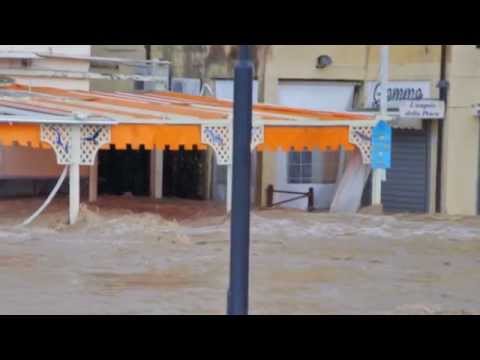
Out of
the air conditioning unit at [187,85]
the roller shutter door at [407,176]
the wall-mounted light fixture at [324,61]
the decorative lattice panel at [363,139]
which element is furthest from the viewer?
the air conditioning unit at [187,85]

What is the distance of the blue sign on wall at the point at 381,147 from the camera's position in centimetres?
1930

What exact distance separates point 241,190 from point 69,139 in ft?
38.4

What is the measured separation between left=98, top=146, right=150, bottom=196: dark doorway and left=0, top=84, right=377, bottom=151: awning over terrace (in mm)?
3740

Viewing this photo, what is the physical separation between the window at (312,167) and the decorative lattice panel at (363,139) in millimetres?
4816

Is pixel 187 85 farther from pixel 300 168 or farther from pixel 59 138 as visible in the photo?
pixel 59 138

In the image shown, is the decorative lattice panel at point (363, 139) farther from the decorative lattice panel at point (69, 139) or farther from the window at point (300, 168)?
the window at point (300, 168)

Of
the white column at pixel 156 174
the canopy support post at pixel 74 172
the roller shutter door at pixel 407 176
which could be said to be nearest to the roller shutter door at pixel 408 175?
the roller shutter door at pixel 407 176

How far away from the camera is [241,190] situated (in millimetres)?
6234

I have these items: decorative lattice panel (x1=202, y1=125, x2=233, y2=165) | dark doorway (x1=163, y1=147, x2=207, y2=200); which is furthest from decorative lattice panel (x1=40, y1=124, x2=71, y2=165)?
dark doorway (x1=163, y1=147, x2=207, y2=200)

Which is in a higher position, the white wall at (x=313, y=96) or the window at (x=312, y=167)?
the white wall at (x=313, y=96)

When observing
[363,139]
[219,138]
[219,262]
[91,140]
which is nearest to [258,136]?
[219,138]

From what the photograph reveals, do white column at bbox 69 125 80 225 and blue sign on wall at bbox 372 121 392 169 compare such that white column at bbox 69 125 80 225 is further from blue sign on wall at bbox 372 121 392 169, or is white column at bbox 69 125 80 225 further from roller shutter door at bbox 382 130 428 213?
roller shutter door at bbox 382 130 428 213

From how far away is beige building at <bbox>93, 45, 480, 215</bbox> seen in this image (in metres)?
22.7
